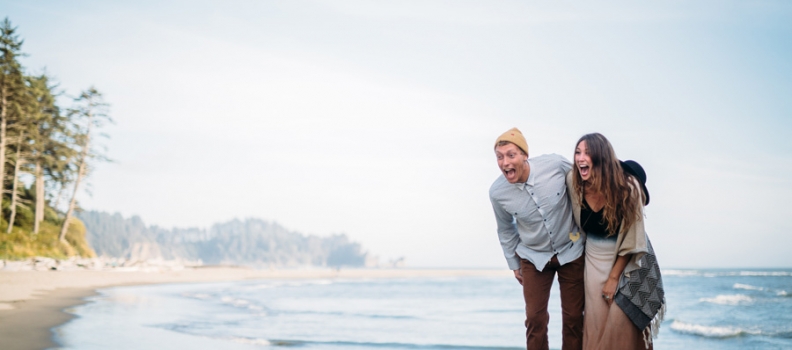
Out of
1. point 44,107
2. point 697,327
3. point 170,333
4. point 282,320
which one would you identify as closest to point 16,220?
point 44,107

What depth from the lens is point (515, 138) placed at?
3.79 metres

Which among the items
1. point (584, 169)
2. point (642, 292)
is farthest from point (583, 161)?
point (642, 292)

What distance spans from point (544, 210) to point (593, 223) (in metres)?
0.30

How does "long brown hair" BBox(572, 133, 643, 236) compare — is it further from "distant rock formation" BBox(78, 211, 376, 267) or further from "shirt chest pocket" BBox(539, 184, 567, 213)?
"distant rock formation" BBox(78, 211, 376, 267)

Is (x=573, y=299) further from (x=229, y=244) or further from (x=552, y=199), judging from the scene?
(x=229, y=244)

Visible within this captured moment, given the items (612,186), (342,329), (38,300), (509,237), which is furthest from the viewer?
(38,300)

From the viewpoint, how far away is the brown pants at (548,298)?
3.83 meters

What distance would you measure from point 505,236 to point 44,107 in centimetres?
2839

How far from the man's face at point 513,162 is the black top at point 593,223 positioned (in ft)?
1.34

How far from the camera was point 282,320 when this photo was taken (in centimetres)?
1107

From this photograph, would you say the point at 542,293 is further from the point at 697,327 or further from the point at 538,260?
the point at 697,327

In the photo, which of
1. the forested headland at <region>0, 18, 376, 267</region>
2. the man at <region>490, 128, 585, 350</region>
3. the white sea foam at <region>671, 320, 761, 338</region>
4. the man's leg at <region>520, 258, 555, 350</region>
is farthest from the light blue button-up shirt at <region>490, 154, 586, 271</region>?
the forested headland at <region>0, 18, 376, 267</region>

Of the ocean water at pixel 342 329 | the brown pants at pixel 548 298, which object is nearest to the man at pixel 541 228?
the brown pants at pixel 548 298

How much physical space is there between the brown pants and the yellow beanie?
720mm
